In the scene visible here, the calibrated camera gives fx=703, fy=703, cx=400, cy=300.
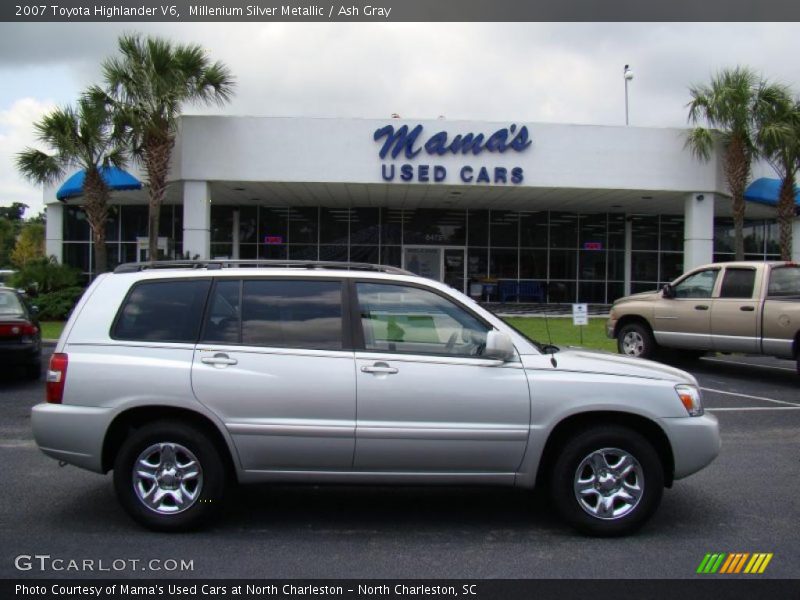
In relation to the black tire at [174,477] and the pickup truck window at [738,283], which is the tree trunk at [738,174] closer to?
the pickup truck window at [738,283]

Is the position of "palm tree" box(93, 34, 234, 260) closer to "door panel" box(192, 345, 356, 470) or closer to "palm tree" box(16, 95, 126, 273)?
"palm tree" box(16, 95, 126, 273)

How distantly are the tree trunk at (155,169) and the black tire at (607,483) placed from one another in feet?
53.5

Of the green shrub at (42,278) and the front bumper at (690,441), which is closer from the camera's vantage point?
the front bumper at (690,441)

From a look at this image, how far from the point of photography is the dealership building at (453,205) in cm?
2003

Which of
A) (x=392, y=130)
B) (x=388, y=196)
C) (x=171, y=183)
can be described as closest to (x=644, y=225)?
(x=388, y=196)

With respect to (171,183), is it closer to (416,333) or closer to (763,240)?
(416,333)

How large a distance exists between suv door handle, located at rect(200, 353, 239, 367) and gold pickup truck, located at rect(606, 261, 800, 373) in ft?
30.5

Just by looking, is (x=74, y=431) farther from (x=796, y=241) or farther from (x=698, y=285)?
(x=796, y=241)

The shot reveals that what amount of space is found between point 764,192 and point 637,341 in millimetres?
13036

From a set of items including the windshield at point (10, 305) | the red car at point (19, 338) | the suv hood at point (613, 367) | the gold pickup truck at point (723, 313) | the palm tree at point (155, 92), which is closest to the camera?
the suv hood at point (613, 367)

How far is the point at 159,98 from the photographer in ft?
60.0

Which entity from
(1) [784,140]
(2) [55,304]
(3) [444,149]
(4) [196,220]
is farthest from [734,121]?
(2) [55,304]
